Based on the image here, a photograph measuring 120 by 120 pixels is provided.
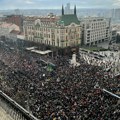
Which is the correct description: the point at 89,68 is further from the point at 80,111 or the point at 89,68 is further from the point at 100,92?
the point at 80,111

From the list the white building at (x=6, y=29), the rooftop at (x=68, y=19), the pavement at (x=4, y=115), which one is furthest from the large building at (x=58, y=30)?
the pavement at (x=4, y=115)

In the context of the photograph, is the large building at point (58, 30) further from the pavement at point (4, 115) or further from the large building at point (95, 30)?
the pavement at point (4, 115)

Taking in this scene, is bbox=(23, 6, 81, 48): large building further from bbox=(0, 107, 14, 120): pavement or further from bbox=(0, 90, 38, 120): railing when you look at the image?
bbox=(0, 107, 14, 120): pavement

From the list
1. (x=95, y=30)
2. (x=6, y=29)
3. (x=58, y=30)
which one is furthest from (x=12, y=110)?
(x=6, y=29)

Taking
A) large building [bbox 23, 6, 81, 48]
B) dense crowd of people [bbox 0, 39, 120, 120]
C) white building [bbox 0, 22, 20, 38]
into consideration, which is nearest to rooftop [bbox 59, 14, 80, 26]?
large building [bbox 23, 6, 81, 48]

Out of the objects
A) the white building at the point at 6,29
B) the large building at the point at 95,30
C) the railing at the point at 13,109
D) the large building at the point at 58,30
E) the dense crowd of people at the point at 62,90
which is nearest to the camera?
the dense crowd of people at the point at 62,90
